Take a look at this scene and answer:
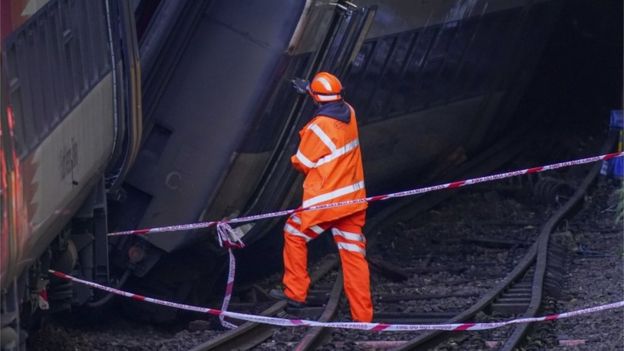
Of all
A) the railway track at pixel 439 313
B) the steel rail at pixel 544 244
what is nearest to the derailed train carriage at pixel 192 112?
the railway track at pixel 439 313

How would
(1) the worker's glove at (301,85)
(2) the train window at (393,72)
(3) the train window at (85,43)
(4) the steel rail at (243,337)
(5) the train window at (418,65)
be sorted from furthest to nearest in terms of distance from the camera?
(5) the train window at (418,65) → (2) the train window at (393,72) → (1) the worker's glove at (301,85) → (4) the steel rail at (243,337) → (3) the train window at (85,43)

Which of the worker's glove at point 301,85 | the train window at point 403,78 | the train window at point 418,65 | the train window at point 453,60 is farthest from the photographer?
the train window at point 453,60

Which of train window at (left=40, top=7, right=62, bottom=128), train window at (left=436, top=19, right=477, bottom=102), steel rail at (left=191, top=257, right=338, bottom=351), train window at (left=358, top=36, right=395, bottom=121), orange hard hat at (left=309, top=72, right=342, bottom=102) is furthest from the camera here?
train window at (left=436, top=19, right=477, bottom=102)

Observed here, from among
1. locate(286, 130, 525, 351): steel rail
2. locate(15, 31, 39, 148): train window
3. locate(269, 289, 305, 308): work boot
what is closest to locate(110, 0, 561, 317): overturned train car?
locate(269, 289, 305, 308): work boot

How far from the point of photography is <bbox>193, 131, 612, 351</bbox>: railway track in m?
8.41

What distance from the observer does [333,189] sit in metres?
8.96

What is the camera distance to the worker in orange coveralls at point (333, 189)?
8945mm

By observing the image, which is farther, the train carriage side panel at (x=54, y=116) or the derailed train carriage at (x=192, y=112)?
the derailed train carriage at (x=192, y=112)

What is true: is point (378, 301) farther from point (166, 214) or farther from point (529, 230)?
point (529, 230)

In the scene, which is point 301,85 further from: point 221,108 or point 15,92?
point 15,92

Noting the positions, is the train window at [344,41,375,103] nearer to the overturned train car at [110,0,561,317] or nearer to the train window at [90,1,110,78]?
the overturned train car at [110,0,561,317]

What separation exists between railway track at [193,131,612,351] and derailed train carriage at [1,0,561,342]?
0.93m

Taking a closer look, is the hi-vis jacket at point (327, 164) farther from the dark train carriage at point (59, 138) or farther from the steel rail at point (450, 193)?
the dark train carriage at point (59, 138)

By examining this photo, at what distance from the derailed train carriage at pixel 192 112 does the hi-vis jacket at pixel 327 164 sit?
842 millimetres
